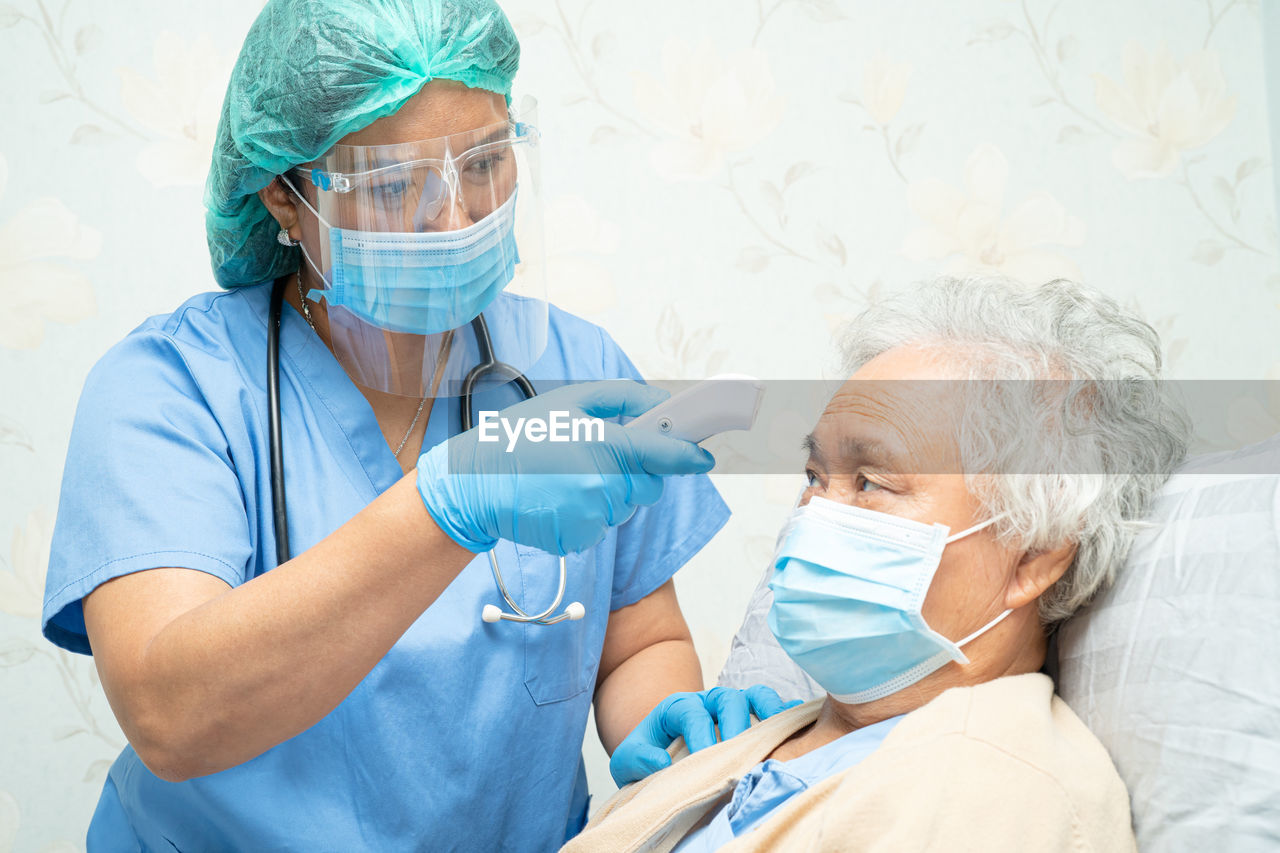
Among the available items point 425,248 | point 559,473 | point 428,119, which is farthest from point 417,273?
point 559,473

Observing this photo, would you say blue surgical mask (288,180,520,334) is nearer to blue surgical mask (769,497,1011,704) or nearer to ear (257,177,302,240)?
ear (257,177,302,240)

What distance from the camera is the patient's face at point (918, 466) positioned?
0.95m

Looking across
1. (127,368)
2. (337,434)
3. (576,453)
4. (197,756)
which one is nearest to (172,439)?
(127,368)

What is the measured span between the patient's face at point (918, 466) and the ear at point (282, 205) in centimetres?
63

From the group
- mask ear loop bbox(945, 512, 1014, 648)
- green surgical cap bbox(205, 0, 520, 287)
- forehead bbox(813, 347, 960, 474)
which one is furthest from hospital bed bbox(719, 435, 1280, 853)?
green surgical cap bbox(205, 0, 520, 287)

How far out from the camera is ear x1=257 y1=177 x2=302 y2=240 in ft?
3.68

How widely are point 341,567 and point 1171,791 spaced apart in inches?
28.8

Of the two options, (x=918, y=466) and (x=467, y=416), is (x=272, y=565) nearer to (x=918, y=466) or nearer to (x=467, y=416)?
(x=467, y=416)

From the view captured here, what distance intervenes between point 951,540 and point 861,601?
0.35 ft

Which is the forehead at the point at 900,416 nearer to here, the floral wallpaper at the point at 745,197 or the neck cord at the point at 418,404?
the neck cord at the point at 418,404

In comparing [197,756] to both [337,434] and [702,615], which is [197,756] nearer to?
[337,434]

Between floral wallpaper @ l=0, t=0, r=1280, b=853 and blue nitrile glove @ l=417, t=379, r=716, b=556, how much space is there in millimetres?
925

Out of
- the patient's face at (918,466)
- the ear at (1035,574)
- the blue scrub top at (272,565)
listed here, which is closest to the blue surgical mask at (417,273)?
the blue scrub top at (272,565)

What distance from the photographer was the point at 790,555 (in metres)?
0.98
